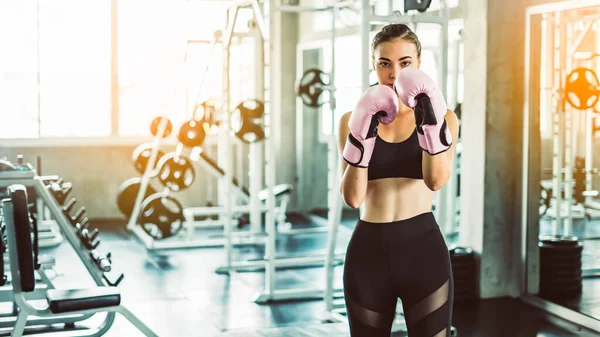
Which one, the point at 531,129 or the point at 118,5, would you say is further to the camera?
the point at 118,5

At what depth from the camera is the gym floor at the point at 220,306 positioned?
4113mm

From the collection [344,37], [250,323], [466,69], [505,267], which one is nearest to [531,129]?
[466,69]

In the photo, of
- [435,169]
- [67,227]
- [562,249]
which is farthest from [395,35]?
[562,249]

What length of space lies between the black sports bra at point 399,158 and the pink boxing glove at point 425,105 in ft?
0.34

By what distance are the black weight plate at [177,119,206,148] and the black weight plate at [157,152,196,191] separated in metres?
0.17

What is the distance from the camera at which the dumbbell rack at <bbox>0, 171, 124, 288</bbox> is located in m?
3.95

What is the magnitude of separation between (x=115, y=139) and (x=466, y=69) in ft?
15.1

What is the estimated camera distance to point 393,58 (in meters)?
1.90

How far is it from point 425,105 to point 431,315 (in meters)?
0.54

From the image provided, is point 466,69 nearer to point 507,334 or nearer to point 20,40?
point 507,334

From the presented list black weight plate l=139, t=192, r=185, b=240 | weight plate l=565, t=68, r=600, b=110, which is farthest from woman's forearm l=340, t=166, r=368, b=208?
black weight plate l=139, t=192, r=185, b=240

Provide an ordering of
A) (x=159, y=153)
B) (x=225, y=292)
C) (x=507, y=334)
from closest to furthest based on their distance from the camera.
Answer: (x=507, y=334) < (x=225, y=292) < (x=159, y=153)

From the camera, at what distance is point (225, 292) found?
199 inches

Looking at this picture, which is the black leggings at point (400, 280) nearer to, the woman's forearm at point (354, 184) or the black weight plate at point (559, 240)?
the woman's forearm at point (354, 184)
